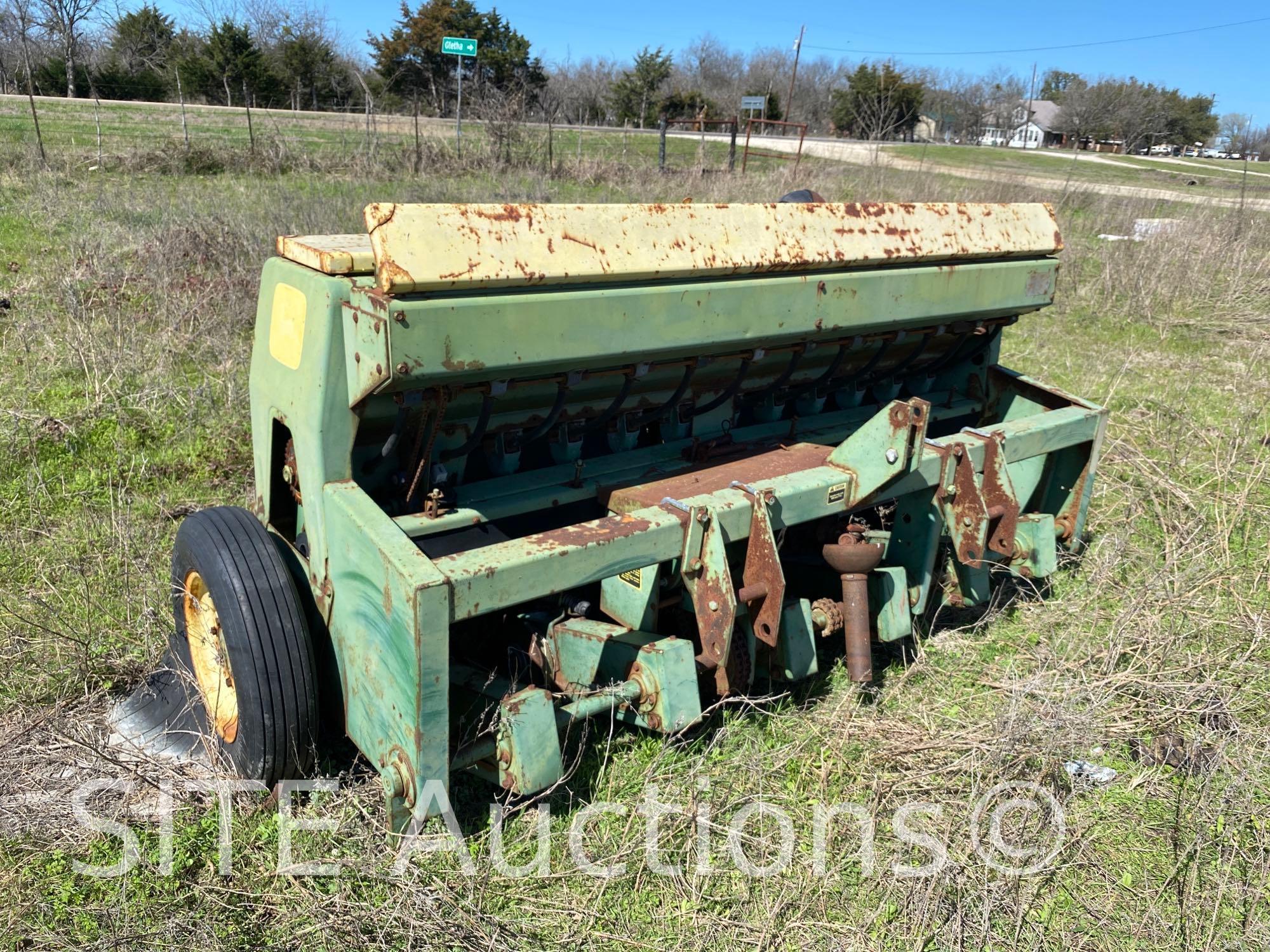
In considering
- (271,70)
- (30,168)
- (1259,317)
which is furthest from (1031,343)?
(271,70)

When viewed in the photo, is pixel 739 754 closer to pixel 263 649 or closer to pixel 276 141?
pixel 263 649

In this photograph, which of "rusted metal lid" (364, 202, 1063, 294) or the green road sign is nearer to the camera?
"rusted metal lid" (364, 202, 1063, 294)

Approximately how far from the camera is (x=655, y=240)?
243cm

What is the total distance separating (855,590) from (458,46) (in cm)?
1190

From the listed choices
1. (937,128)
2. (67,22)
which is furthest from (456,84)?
(937,128)

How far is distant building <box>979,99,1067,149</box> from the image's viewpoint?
157ft

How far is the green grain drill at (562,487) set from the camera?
2129mm

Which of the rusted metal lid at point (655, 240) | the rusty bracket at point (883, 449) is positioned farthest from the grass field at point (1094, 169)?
the rusty bracket at point (883, 449)

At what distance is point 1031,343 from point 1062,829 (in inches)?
234

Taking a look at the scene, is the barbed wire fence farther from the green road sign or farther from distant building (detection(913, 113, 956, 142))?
distant building (detection(913, 113, 956, 142))

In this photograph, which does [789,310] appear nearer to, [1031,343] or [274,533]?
[274,533]

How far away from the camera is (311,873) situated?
2.24 metres

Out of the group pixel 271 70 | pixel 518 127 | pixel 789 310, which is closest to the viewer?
pixel 789 310

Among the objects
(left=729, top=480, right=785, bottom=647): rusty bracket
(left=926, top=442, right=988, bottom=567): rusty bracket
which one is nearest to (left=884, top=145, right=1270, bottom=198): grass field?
(left=926, top=442, right=988, bottom=567): rusty bracket
